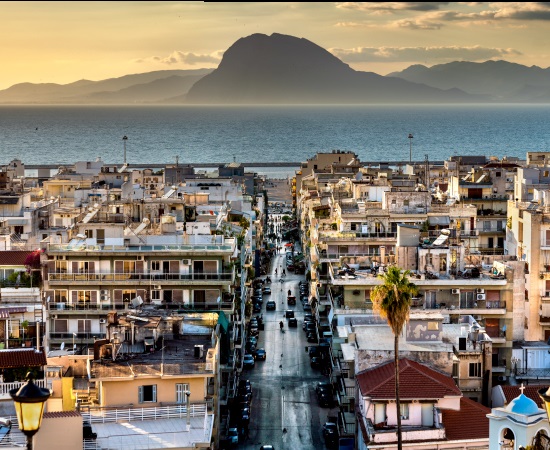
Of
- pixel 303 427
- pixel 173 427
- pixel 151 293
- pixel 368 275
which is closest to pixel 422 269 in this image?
pixel 368 275

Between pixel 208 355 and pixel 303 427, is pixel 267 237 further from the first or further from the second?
pixel 208 355

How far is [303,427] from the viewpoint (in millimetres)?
58125

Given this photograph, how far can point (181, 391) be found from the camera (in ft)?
136

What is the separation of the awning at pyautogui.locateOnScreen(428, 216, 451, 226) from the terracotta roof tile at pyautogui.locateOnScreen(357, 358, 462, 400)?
27.7 m

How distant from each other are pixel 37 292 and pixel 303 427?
47.6 ft

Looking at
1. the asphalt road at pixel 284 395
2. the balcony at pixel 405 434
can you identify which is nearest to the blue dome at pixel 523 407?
the balcony at pixel 405 434

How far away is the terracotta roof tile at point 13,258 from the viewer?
58672 mm

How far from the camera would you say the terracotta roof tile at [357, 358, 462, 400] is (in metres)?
43.3

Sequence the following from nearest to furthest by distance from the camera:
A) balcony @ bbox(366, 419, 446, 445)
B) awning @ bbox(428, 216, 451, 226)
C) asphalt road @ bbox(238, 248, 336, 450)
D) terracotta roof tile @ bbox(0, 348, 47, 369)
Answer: terracotta roof tile @ bbox(0, 348, 47, 369)
balcony @ bbox(366, 419, 446, 445)
asphalt road @ bbox(238, 248, 336, 450)
awning @ bbox(428, 216, 451, 226)

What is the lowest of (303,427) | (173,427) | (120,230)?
(303,427)

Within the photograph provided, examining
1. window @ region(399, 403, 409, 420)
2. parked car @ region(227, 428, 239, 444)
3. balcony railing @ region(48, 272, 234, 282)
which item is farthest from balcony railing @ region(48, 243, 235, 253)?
window @ region(399, 403, 409, 420)

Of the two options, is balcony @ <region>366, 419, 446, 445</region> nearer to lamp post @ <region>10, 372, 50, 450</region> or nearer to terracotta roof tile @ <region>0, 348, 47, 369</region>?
terracotta roof tile @ <region>0, 348, 47, 369</region>

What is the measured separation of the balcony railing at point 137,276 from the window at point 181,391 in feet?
55.9

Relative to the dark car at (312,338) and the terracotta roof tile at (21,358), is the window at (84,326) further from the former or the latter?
the dark car at (312,338)
